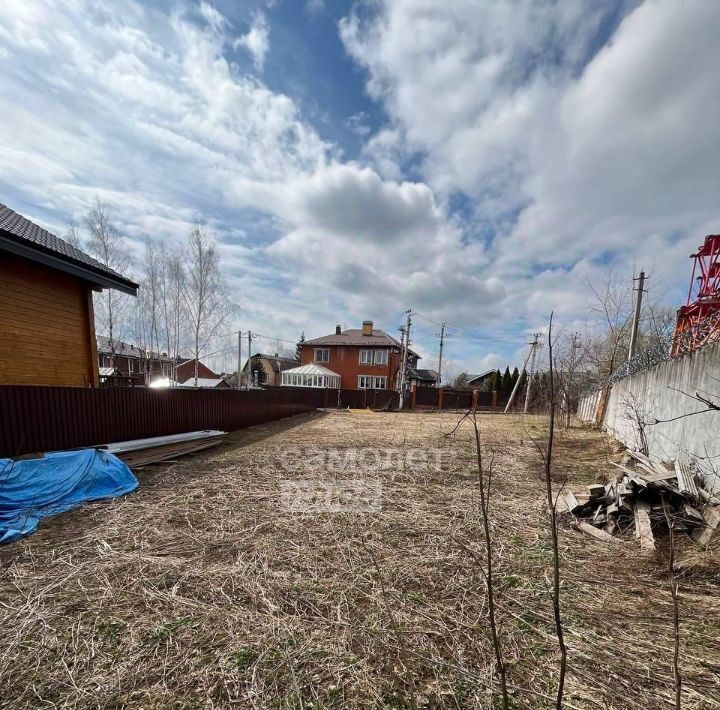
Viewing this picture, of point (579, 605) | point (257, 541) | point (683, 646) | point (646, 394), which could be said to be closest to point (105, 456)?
point (257, 541)

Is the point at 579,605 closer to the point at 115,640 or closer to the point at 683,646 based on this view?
the point at 683,646

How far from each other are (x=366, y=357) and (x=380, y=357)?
129cm

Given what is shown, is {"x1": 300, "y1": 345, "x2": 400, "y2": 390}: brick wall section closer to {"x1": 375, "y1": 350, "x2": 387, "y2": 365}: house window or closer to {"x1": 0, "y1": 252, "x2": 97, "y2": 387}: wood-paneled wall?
{"x1": 375, "y1": 350, "x2": 387, "y2": 365}: house window

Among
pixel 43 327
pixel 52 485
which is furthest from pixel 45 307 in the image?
pixel 52 485

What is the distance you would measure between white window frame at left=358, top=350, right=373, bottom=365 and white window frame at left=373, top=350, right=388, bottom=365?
37 centimetres

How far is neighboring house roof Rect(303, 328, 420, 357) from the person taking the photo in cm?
3056

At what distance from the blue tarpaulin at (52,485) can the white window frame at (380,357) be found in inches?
1040

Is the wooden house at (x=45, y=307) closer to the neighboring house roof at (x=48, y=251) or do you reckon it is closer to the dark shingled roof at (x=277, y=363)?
the neighboring house roof at (x=48, y=251)

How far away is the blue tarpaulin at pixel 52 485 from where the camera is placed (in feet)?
11.7

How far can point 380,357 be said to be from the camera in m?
30.7

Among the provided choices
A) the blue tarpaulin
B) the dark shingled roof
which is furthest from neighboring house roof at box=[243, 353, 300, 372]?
the blue tarpaulin

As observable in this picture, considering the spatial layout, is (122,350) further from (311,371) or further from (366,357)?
(366,357)

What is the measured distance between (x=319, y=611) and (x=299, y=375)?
28199 millimetres

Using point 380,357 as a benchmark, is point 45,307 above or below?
below
